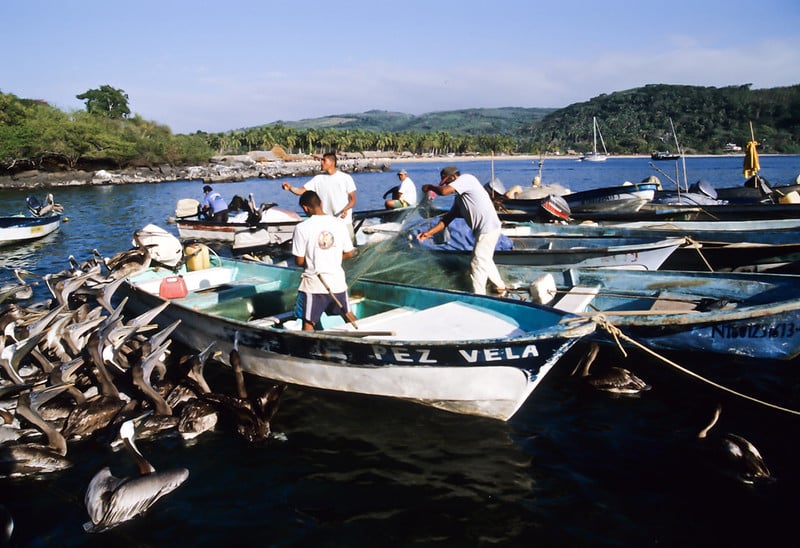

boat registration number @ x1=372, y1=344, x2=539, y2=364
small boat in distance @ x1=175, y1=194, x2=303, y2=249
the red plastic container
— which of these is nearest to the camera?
boat registration number @ x1=372, y1=344, x2=539, y2=364

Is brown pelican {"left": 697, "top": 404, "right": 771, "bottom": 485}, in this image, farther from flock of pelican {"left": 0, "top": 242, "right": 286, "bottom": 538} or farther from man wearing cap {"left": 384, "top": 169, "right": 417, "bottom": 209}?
man wearing cap {"left": 384, "top": 169, "right": 417, "bottom": 209}

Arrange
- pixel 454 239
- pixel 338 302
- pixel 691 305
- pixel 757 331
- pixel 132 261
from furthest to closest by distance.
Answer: pixel 454 239 → pixel 132 261 → pixel 691 305 → pixel 757 331 → pixel 338 302

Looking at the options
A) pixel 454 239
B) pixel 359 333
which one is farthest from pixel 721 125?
pixel 359 333

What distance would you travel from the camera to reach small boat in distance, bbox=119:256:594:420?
5.77 m

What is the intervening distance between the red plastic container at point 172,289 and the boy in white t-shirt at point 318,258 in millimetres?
3381

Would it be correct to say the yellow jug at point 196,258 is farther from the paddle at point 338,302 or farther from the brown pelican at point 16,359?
the paddle at point 338,302

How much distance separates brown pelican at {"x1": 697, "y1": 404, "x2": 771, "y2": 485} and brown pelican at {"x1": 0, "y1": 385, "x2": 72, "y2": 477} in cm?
712

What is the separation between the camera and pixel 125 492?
16.1 ft

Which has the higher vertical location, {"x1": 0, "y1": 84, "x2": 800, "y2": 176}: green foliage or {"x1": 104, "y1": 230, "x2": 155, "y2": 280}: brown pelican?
{"x1": 0, "y1": 84, "x2": 800, "y2": 176}: green foliage

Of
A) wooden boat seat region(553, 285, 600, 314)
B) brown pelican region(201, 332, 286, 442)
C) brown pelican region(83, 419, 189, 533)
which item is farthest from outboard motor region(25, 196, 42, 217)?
wooden boat seat region(553, 285, 600, 314)

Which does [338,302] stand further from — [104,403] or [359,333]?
[104,403]

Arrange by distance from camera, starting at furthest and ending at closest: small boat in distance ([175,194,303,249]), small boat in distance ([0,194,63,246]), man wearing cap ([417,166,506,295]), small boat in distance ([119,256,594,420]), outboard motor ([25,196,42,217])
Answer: outboard motor ([25,196,42,217]), small boat in distance ([0,194,63,246]), small boat in distance ([175,194,303,249]), man wearing cap ([417,166,506,295]), small boat in distance ([119,256,594,420])

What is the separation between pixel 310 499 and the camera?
5281 mm

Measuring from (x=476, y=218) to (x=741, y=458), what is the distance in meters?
4.95
